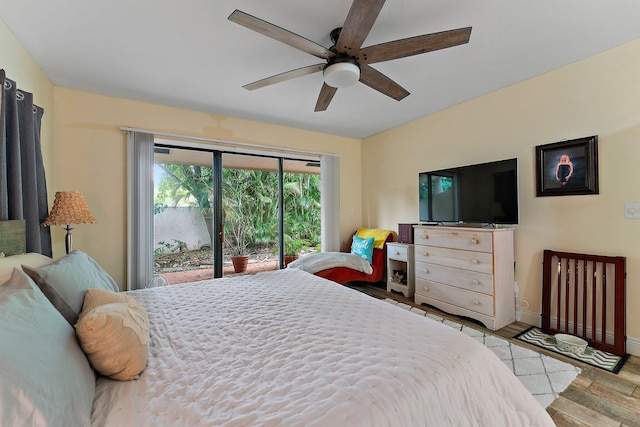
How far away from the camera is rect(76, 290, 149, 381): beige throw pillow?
93cm

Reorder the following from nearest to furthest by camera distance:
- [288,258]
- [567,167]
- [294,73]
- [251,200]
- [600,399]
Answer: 1. [600,399]
2. [294,73]
3. [567,167]
4. [251,200]
5. [288,258]

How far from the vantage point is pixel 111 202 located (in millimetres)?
3072

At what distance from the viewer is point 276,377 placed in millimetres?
957

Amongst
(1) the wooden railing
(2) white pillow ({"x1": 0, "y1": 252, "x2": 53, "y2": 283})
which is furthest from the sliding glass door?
(1) the wooden railing

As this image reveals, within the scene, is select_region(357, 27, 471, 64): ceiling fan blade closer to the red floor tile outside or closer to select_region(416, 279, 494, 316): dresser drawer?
select_region(416, 279, 494, 316): dresser drawer

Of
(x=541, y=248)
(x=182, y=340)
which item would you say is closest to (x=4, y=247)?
(x=182, y=340)

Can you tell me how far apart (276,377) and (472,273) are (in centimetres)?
255

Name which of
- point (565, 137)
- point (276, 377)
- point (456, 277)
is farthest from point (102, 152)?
point (565, 137)

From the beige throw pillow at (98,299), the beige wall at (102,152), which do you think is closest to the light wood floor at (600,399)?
the beige throw pillow at (98,299)

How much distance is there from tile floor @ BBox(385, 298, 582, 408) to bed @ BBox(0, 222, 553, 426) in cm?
88

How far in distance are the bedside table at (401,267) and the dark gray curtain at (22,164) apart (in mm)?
3707

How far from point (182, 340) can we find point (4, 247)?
1.31 m

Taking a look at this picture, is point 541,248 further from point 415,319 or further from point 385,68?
point 385,68

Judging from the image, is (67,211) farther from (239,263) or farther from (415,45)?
(415,45)
